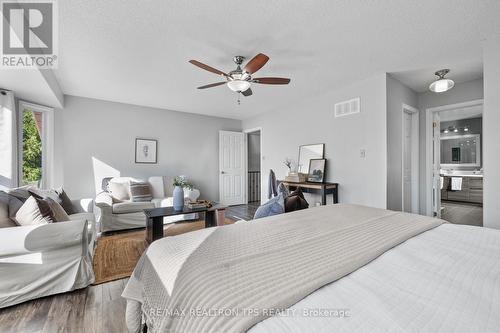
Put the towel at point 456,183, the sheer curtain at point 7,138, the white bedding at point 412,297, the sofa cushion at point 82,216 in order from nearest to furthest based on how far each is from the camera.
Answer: the white bedding at point 412,297, the sofa cushion at point 82,216, the sheer curtain at point 7,138, the towel at point 456,183

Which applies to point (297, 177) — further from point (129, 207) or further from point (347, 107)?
point (129, 207)

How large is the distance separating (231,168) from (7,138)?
4.15m

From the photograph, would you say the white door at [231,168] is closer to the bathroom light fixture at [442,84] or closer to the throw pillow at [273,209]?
the throw pillow at [273,209]

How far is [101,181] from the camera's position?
4.37 meters

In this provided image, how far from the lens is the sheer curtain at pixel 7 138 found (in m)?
2.90

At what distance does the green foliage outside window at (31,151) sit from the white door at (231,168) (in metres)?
3.56

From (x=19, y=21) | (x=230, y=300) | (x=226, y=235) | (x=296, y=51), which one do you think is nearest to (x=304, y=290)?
(x=230, y=300)

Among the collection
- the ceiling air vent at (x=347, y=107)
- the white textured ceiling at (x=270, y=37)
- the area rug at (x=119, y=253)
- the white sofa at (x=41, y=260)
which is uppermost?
the white textured ceiling at (x=270, y=37)

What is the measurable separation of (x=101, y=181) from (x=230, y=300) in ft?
15.5

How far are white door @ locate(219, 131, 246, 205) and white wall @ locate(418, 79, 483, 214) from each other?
4.00 meters

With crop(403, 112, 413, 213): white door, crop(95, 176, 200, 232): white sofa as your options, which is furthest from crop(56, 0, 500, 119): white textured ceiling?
crop(95, 176, 200, 232): white sofa

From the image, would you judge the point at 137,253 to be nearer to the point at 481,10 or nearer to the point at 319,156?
the point at 319,156

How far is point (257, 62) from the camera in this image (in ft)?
7.06

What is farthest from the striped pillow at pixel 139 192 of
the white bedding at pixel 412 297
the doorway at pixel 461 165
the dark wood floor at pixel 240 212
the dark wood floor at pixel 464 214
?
the doorway at pixel 461 165
